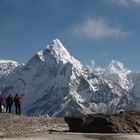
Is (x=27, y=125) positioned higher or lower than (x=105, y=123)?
higher

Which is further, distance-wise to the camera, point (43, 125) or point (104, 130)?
point (43, 125)

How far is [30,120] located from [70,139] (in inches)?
635

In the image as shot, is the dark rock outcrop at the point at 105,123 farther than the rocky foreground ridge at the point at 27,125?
No

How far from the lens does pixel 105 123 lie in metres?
31.1

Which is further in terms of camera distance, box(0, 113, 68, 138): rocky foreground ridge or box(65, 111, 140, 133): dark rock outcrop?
box(0, 113, 68, 138): rocky foreground ridge

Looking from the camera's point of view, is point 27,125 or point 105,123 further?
point 27,125

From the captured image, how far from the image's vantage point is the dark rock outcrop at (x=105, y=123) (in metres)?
30.9

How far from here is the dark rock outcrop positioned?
30877 millimetres

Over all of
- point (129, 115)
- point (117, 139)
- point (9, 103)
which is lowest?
point (117, 139)

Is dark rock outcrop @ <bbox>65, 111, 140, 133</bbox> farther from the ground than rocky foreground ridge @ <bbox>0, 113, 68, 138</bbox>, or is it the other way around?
rocky foreground ridge @ <bbox>0, 113, 68, 138</bbox>

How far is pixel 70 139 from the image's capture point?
2605cm

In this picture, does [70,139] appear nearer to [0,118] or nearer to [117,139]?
[117,139]

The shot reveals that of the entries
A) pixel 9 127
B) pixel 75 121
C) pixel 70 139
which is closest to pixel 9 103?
pixel 9 127

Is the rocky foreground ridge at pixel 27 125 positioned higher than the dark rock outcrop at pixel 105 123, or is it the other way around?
the rocky foreground ridge at pixel 27 125
